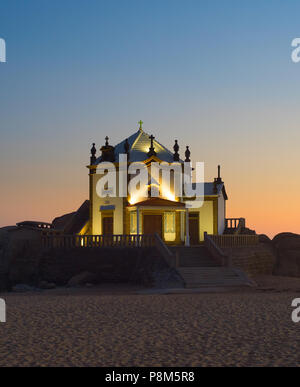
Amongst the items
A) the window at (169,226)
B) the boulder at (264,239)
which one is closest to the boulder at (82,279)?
the window at (169,226)

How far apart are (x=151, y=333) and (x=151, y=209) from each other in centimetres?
2279

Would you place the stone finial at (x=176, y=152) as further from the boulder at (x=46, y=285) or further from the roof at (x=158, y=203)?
the boulder at (x=46, y=285)

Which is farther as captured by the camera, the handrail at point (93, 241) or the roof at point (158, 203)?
the roof at point (158, 203)

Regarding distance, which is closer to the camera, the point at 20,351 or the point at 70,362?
the point at 70,362

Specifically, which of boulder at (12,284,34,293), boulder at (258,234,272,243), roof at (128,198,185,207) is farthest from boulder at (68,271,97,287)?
boulder at (258,234,272,243)

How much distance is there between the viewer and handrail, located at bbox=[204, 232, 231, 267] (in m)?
28.6

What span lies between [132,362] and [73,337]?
9.99ft

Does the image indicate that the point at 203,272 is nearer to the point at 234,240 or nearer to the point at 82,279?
the point at 82,279

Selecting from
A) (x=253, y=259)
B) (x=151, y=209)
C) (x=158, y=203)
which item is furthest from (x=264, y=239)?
(x=158, y=203)

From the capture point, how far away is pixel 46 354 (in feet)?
35.7

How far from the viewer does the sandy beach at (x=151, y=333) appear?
10.4 meters
